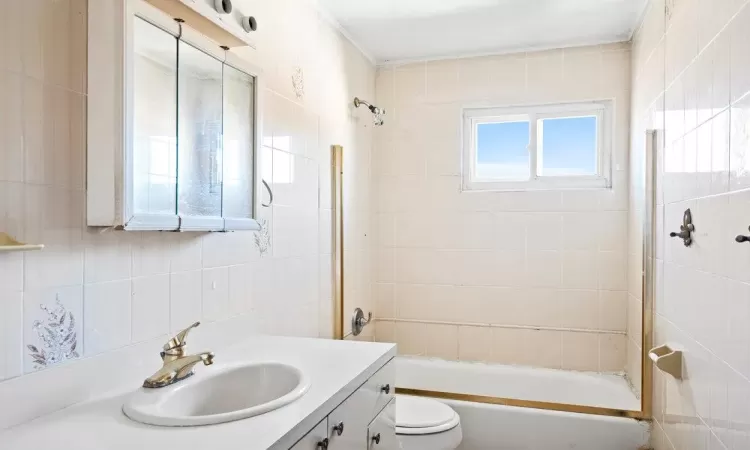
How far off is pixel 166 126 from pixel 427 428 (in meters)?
1.58

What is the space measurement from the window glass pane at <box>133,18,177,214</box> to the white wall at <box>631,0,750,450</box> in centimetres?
143

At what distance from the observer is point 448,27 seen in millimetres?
2807

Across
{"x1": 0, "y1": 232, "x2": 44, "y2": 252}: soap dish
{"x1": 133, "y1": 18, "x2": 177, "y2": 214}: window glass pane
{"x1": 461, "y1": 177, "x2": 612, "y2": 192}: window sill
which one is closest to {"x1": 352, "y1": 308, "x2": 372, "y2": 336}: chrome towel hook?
{"x1": 461, "y1": 177, "x2": 612, "y2": 192}: window sill

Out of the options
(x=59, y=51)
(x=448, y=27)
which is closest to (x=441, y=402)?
(x=448, y=27)

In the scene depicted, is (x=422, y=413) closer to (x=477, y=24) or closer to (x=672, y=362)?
(x=672, y=362)

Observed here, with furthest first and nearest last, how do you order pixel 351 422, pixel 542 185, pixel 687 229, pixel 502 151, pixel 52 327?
pixel 502 151 → pixel 542 185 → pixel 687 229 → pixel 351 422 → pixel 52 327

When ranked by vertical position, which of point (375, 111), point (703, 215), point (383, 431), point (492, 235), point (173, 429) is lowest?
point (383, 431)

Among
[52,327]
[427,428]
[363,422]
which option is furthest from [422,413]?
[52,327]

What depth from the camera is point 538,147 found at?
127 inches

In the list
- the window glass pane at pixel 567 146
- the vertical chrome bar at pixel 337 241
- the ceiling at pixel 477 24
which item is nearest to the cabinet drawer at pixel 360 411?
the vertical chrome bar at pixel 337 241

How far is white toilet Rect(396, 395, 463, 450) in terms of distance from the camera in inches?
87.2

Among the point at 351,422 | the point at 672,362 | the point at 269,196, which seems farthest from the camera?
the point at 269,196

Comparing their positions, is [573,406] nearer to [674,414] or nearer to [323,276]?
[674,414]

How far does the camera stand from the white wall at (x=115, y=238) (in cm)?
110
